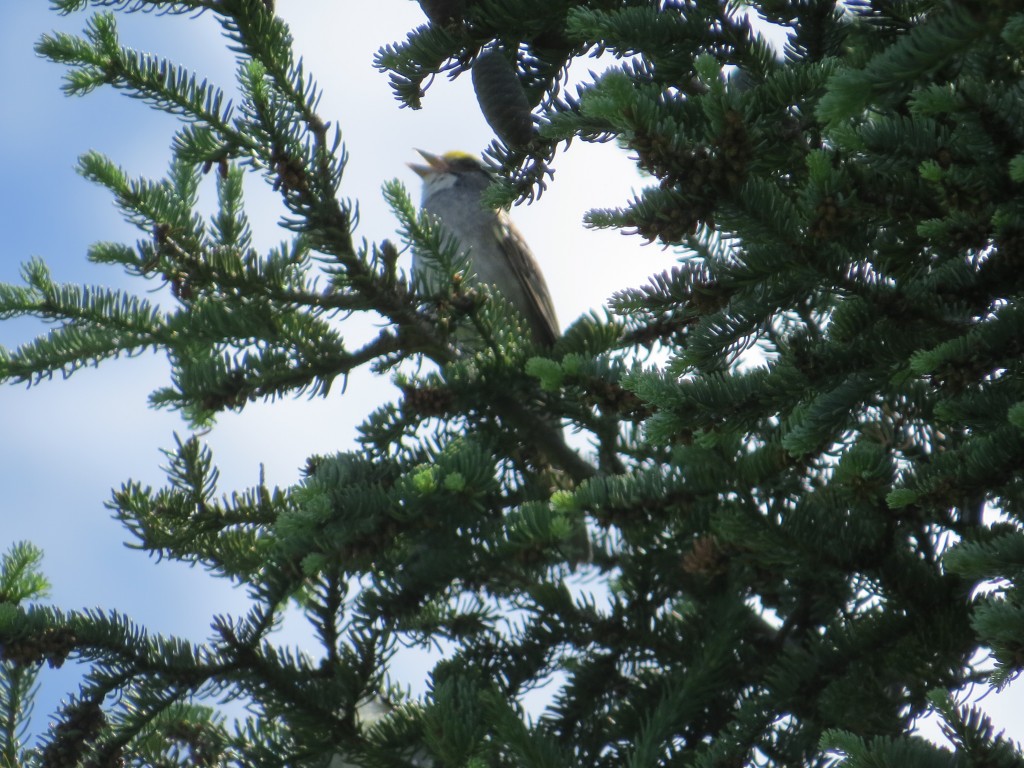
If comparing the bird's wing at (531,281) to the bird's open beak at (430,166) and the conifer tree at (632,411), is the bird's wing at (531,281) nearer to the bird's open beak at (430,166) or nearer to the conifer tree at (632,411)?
the bird's open beak at (430,166)

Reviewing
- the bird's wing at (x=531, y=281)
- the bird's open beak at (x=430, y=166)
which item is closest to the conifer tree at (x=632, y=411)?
the bird's wing at (x=531, y=281)

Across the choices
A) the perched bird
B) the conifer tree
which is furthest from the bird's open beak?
the conifer tree

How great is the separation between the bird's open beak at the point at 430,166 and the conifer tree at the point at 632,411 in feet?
9.53

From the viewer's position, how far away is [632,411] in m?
1.83

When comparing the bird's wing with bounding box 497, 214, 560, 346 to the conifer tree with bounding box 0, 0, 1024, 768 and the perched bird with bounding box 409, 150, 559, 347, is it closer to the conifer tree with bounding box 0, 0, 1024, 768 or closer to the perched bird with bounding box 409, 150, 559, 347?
the perched bird with bounding box 409, 150, 559, 347

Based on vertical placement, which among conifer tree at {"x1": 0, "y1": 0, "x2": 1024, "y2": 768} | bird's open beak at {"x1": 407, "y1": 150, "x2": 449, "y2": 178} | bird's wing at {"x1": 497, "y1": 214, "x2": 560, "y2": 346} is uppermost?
bird's open beak at {"x1": 407, "y1": 150, "x2": 449, "y2": 178}

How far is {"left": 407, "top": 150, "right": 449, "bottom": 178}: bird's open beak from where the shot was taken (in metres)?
5.64

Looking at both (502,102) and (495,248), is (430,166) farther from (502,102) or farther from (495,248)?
(502,102)

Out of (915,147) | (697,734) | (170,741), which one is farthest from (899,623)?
(170,741)

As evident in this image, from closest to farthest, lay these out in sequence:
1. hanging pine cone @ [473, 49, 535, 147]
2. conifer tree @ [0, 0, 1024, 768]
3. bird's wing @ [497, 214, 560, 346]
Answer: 1. conifer tree @ [0, 0, 1024, 768]
2. hanging pine cone @ [473, 49, 535, 147]
3. bird's wing @ [497, 214, 560, 346]

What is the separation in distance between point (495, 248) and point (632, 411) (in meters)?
3.20

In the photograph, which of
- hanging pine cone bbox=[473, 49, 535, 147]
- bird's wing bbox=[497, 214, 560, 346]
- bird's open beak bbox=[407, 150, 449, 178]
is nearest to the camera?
hanging pine cone bbox=[473, 49, 535, 147]

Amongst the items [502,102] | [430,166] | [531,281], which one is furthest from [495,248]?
Result: [502,102]

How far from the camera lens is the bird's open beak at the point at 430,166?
5.64 m
